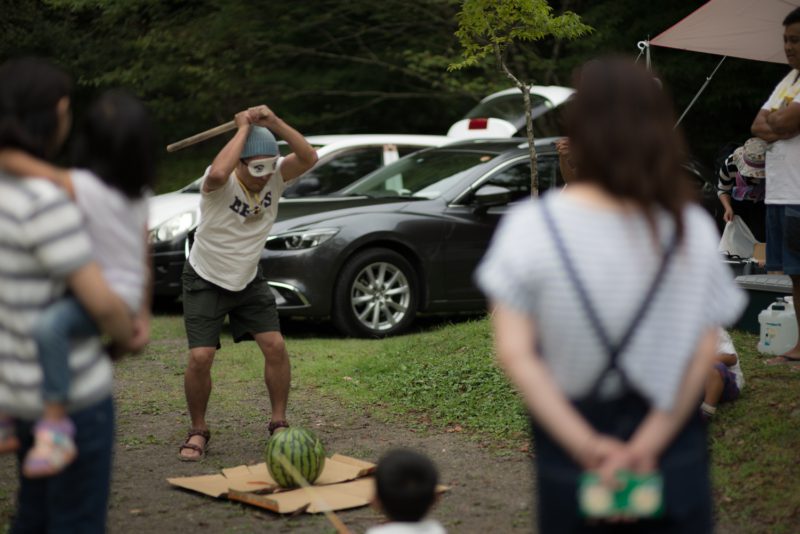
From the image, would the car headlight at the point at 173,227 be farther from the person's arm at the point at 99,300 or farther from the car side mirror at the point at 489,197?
the person's arm at the point at 99,300

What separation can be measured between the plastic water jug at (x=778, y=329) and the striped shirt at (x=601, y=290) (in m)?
5.14

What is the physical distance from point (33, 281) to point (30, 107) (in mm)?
479

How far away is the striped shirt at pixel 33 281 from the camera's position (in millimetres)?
3021

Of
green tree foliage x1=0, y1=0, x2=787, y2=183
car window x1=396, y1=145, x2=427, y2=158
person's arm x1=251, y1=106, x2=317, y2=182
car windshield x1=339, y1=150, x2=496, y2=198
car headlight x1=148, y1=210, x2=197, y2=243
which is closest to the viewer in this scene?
person's arm x1=251, y1=106, x2=317, y2=182

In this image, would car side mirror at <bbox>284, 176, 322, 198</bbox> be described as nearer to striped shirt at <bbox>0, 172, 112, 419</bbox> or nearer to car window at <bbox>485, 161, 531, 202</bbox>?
car window at <bbox>485, 161, 531, 202</bbox>

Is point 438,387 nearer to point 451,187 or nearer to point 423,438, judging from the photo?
point 423,438

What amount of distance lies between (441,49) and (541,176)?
8.11 meters

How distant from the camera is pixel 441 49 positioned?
61.7 ft

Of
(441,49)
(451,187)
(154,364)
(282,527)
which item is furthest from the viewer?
(441,49)

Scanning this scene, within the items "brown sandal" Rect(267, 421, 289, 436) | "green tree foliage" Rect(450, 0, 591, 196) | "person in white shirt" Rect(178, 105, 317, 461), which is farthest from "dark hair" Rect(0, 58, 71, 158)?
"green tree foliage" Rect(450, 0, 591, 196)

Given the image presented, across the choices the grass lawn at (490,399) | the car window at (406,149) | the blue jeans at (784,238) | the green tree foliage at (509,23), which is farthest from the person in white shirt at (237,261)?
the car window at (406,149)

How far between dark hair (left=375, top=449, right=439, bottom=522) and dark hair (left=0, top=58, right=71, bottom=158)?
1.30 m

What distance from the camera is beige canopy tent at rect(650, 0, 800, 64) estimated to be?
9.40 metres

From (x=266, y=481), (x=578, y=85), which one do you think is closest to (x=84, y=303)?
(x=578, y=85)
